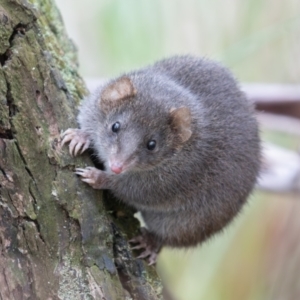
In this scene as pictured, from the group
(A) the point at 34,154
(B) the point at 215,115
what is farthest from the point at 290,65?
(A) the point at 34,154

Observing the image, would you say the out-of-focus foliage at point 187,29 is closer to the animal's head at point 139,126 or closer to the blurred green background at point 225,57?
the blurred green background at point 225,57

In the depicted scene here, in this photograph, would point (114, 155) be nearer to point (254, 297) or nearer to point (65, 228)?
point (65, 228)

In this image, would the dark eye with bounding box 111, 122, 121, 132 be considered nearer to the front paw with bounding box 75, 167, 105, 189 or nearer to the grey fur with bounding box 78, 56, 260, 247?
the grey fur with bounding box 78, 56, 260, 247

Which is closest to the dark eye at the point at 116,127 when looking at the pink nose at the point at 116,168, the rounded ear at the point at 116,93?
the rounded ear at the point at 116,93

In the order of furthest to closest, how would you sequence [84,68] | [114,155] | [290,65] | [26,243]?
1. [84,68]
2. [290,65]
3. [114,155]
4. [26,243]

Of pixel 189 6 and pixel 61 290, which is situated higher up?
pixel 189 6

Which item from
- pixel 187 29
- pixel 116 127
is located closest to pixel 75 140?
pixel 116 127
